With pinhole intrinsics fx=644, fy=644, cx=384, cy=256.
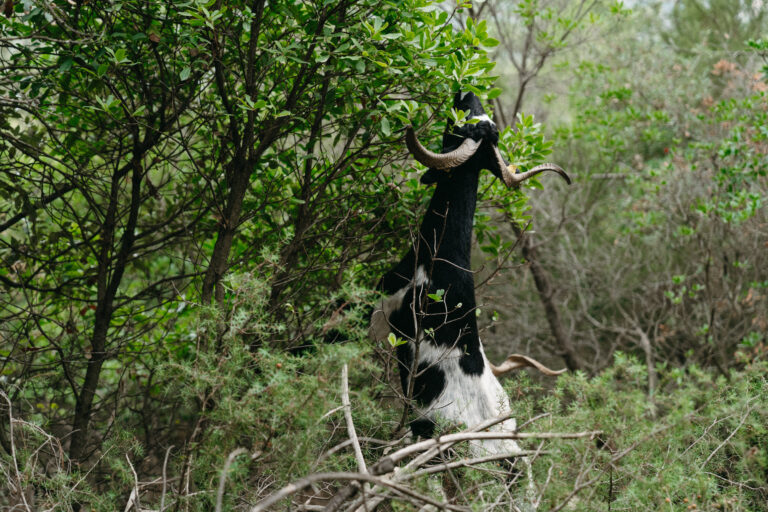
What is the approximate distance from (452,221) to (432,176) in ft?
1.03

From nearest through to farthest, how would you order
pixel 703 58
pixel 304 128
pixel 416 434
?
pixel 416 434 → pixel 304 128 → pixel 703 58

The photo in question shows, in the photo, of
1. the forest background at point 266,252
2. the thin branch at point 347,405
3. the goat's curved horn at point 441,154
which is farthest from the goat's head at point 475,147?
the thin branch at point 347,405

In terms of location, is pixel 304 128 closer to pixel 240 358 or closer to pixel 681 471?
pixel 240 358

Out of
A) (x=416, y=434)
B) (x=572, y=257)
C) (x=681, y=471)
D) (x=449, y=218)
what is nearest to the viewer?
(x=681, y=471)

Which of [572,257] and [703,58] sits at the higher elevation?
[703,58]

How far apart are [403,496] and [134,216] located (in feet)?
8.52

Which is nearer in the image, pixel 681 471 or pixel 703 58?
pixel 681 471

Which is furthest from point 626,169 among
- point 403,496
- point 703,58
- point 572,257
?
point 403,496

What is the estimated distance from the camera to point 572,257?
407 inches

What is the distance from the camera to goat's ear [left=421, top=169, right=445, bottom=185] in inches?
150

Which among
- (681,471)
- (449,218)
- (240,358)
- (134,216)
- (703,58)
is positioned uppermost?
(703,58)

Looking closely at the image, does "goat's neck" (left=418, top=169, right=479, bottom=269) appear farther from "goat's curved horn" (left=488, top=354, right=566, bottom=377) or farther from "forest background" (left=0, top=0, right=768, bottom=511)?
"goat's curved horn" (left=488, top=354, right=566, bottom=377)

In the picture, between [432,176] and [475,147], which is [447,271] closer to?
[432,176]

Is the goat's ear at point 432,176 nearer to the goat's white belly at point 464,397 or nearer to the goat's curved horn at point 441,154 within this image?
the goat's curved horn at point 441,154
